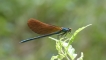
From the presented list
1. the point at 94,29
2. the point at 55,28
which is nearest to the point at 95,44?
the point at 94,29

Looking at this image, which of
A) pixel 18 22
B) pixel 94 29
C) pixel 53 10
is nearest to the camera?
pixel 94 29

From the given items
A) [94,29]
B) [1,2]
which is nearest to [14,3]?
[1,2]

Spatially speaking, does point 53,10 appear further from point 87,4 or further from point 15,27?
point 15,27

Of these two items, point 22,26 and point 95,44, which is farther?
point 22,26

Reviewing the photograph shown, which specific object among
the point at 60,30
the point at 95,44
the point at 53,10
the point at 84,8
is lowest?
the point at 60,30

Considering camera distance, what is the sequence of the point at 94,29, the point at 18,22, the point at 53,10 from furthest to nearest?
the point at 18,22 < the point at 53,10 < the point at 94,29

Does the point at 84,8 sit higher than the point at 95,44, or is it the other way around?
the point at 84,8
